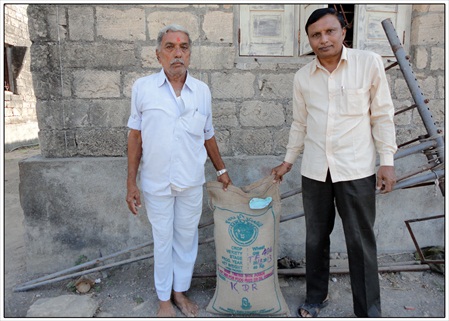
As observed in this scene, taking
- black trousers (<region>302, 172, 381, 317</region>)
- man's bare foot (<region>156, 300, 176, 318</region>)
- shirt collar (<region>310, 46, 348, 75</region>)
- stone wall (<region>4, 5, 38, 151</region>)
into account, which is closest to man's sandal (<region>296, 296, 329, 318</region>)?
black trousers (<region>302, 172, 381, 317</region>)

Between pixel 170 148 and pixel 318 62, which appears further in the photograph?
pixel 170 148

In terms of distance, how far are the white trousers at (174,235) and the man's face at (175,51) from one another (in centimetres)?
76

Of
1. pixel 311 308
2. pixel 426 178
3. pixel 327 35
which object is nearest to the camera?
pixel 327 35

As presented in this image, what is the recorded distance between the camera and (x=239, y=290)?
2.28 meters

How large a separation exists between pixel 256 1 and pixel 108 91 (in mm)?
1462

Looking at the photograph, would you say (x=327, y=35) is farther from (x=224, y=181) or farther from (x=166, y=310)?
(x=166, y=310)

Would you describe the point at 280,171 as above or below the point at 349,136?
below

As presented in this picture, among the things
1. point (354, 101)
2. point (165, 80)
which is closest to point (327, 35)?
point (354, 101)

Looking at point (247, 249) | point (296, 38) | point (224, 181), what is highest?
point (296, 38)

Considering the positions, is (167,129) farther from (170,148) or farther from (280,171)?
(280,171)

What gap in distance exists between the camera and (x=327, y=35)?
1901 millimetres

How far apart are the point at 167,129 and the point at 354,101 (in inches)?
42.7

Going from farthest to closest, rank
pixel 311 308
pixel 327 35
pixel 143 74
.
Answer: pixel 143 74 → pixel 311 308 → pixel 327 35

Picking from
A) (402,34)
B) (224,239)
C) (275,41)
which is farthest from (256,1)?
(224,239)
